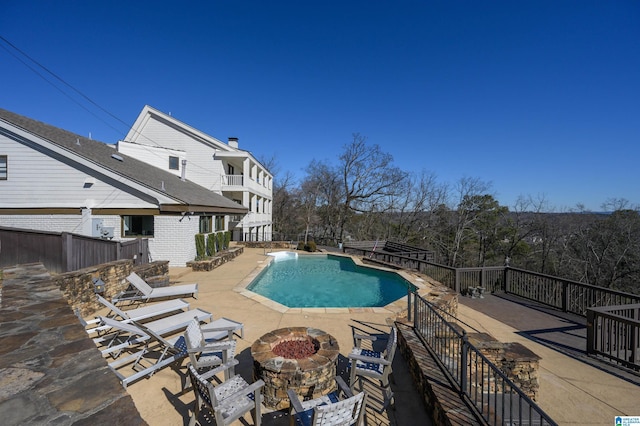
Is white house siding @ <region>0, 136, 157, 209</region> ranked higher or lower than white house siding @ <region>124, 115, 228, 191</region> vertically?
lower

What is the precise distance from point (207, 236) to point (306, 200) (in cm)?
2202

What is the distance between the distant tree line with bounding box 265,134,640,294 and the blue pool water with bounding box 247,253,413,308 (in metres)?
8.69

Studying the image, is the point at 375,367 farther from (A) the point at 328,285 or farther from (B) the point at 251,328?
(A) the point at 328,285

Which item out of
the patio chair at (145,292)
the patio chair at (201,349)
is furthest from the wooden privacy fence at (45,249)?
the patio chair at (201,349)

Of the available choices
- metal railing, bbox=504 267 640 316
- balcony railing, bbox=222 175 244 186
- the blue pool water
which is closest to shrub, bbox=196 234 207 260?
the blue pool water

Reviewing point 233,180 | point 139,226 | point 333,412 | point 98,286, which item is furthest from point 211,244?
point 333,412

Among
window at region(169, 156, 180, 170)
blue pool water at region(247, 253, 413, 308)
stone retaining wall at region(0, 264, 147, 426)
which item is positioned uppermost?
window at region(169, 156, 180, 170)

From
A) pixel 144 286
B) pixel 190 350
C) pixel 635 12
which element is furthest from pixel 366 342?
pixel 635 12

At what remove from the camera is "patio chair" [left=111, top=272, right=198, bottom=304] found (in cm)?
669

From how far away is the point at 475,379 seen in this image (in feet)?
9.31

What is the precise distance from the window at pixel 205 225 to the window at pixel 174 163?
713 centimetres

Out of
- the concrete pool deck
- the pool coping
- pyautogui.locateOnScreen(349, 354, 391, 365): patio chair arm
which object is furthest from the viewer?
the pool coping

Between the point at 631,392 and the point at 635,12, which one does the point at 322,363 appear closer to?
the point at 631,392

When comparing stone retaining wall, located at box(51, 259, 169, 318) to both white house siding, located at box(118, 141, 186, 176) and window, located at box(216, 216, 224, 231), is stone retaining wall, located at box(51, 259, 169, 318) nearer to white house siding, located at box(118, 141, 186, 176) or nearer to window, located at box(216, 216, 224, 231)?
window, located at box(216, 216, 224, 231)
